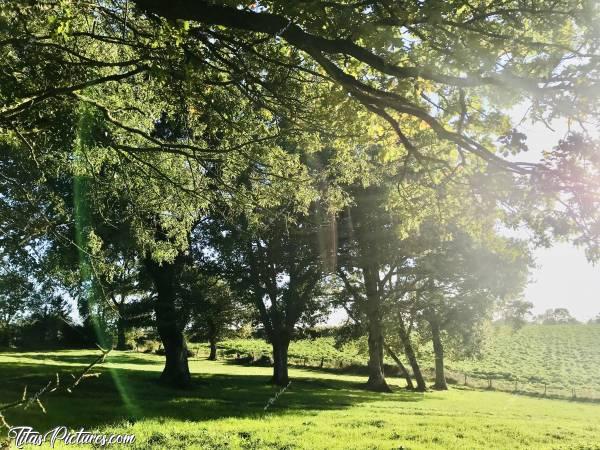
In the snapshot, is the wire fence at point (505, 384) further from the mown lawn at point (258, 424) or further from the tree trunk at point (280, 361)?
the mown lawn at point (258, 424)

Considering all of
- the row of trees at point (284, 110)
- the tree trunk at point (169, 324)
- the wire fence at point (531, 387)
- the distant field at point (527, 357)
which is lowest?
the wire fence at point (531, 387)

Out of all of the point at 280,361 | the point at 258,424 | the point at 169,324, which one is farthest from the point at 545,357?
the point at 258,424

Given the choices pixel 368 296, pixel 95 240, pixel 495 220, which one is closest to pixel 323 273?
pixel 368 296

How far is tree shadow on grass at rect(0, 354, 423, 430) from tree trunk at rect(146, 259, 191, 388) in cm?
96

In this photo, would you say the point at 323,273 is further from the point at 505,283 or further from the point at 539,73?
the point at 539,73

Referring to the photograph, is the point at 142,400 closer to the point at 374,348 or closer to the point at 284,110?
the point at 284,110

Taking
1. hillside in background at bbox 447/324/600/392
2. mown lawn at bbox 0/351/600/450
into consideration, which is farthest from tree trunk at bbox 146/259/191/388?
hillside in background at bbox 447/324/600/392

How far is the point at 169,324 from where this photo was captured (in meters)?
25.3

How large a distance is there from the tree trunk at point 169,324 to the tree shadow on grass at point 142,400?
964 mm

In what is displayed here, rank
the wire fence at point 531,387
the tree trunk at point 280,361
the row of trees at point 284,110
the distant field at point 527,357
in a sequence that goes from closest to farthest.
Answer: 1. the row of trees at point 284,110
2. the tree trunk at point 280,361
3. the wire fence at point 531,387
4. the distant field at point 527,357

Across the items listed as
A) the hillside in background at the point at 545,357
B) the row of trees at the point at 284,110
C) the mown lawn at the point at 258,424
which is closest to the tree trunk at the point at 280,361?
the mown lawn at the point at 258,424

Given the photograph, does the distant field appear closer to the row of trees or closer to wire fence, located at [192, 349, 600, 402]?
wire fence, located at [192, 349, 600, 402]

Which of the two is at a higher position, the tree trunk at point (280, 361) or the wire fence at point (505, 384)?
the tree trunk at point (280, 361)

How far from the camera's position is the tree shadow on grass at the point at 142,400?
1332cm
